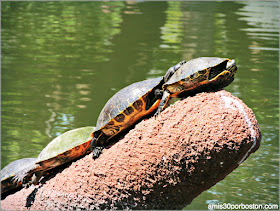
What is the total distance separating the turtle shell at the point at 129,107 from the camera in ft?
9.98

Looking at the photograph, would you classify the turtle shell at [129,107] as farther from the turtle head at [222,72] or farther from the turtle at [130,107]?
the turtle head at [222,72]

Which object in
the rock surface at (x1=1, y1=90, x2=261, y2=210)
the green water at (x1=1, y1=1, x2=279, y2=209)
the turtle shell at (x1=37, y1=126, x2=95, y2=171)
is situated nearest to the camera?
the rock surface at (x1=1, y1=90, x2=261, y2=210)

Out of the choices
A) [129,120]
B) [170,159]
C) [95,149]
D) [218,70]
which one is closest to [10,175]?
[95,149]

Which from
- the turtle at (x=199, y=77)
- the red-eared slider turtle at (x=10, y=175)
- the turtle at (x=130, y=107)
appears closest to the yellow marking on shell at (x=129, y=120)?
the turtle at (x=130, y=107)

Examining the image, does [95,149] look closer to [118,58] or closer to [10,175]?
[10,175]

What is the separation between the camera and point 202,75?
290 centimetres

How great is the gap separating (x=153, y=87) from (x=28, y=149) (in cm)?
413

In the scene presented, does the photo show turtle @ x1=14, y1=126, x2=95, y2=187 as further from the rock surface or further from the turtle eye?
the turtle eye

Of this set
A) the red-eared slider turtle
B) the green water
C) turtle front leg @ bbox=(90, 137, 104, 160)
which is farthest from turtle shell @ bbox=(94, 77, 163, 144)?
the green water

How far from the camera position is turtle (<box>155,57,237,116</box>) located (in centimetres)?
289

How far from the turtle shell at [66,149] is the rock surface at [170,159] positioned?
111mm

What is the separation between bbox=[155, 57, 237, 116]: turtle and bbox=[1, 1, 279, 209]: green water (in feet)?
7.70

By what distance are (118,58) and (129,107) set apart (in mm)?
8079

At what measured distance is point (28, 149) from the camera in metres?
6.69
